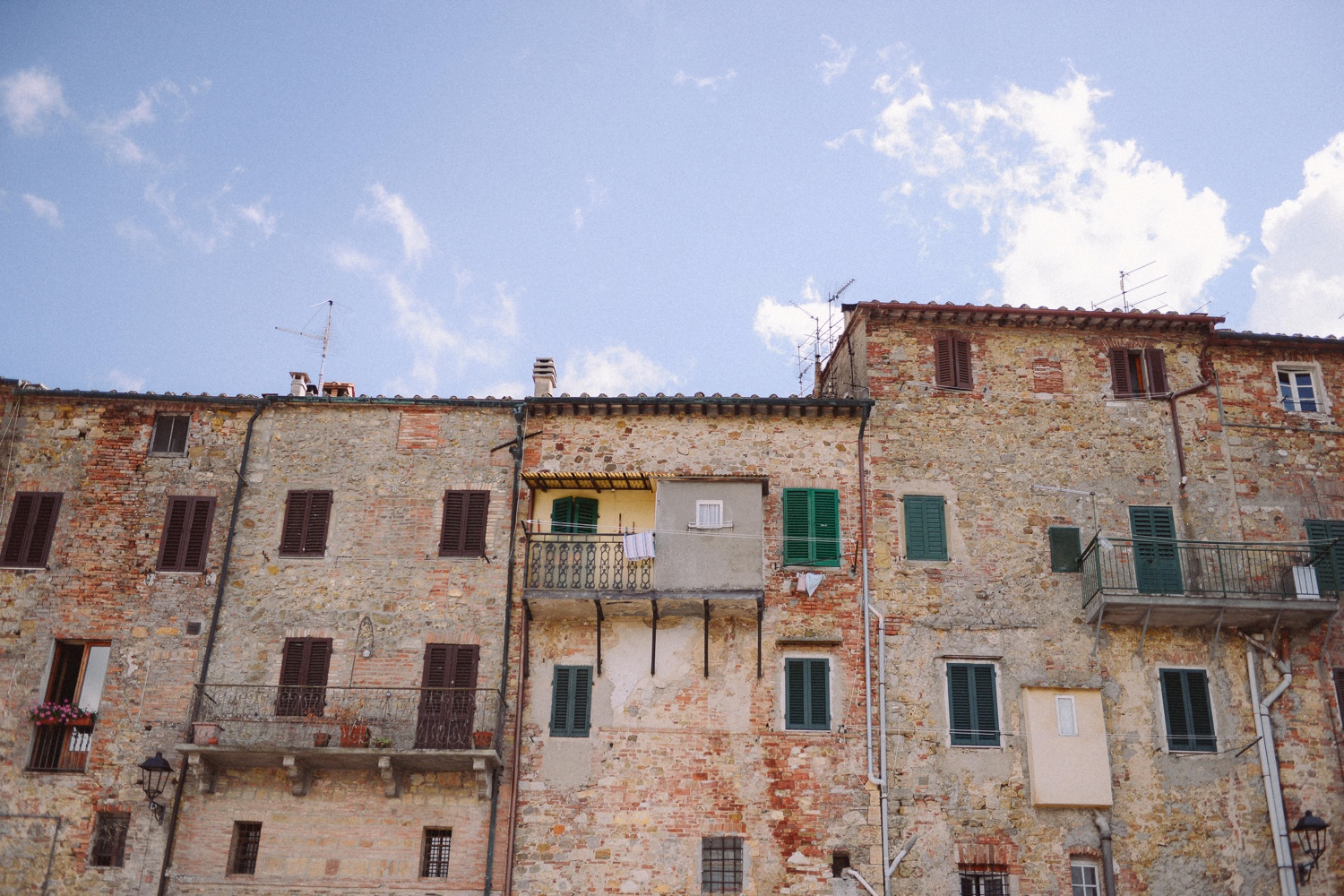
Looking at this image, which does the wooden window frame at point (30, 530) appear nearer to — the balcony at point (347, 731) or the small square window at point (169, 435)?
the small square window at point (169, 435)

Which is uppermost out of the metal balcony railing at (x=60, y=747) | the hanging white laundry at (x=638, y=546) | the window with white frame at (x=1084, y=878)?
A: the hanging white laundry at (x=638, y=546)

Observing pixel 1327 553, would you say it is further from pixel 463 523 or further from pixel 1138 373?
pixel 463 523

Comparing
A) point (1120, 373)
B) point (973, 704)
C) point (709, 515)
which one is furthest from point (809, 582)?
point (1120, 373)

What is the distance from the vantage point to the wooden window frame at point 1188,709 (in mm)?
21500

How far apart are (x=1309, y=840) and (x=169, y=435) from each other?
21.9 m

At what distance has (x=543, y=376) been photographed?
81.0ft

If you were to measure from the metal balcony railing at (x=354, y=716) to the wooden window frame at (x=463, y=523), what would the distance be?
264cm

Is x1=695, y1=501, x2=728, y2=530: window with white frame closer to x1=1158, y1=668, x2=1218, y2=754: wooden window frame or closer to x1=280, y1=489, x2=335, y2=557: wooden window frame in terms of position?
x1=280, y1=489, x2=335, y2=557: wooden window frame

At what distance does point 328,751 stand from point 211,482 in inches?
241

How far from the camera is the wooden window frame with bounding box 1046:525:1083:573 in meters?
22.6

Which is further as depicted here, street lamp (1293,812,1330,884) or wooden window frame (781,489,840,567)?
wooden window frame (781,489,840,567)

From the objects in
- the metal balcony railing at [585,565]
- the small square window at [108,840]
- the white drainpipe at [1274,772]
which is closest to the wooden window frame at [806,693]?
the metal balcony railing at [585,565]

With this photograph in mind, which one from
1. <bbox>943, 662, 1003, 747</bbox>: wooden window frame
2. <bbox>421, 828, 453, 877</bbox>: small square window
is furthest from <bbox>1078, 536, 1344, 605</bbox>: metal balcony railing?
<bbox>421, 828, 453, 877</bbox>: small square window

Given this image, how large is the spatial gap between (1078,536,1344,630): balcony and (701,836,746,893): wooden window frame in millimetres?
7579
